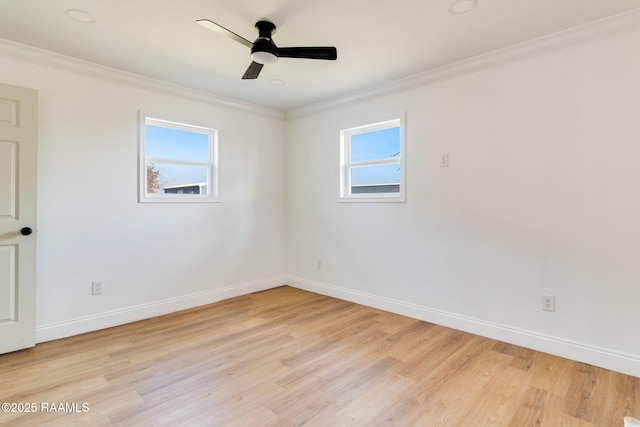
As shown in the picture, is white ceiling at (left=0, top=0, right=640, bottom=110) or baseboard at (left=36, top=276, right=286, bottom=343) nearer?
white ceiling at (left=0, top=0, right=640, bottom=110)

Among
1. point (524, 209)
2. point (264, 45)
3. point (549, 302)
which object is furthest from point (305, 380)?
point (264, 45)

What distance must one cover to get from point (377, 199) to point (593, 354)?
2213 mm

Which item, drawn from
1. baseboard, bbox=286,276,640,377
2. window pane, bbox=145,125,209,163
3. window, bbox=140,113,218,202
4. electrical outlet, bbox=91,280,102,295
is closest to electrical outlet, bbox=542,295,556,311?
baseboard, bbox=286,276,640,377

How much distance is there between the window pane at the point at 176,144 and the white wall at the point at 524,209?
1.86 metres

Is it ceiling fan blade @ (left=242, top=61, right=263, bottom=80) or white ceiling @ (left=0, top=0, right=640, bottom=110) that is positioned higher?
white ceiling @ (left=0, top=0, right=640, bottom=110)

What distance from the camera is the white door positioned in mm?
2479

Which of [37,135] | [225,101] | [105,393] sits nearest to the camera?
[105,393]

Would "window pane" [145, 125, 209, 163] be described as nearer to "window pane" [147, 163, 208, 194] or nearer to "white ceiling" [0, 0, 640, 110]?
"window pane" [147, 163, 208, 194]

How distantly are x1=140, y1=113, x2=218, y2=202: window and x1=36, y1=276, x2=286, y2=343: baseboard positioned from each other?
111 cm

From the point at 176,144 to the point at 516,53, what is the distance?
136 inches

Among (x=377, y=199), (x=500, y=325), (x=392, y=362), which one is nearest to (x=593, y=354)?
(x=500, y=325)

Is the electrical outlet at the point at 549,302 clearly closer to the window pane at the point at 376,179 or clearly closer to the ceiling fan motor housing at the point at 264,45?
the window pane at the point at 376,179

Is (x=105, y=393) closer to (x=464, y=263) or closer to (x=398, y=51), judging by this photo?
(x=464, y=263)

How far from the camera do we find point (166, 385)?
209 cm
